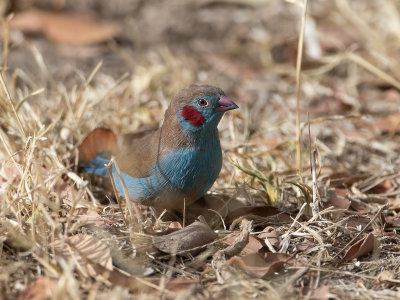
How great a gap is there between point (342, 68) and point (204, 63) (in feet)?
4.68

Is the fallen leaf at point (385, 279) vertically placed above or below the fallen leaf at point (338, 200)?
below

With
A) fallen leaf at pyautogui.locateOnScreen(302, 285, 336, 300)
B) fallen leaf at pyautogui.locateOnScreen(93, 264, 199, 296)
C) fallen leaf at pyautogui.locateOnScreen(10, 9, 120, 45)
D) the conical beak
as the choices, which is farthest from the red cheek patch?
fallen leaf at pyautogui.locateOnScreen(10, 9, 120, 45)

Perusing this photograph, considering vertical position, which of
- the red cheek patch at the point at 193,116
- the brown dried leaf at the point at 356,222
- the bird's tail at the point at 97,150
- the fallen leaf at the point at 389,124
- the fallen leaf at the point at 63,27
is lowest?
the brown dried leaf at the point at 356,222

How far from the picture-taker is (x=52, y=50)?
6.19 meters

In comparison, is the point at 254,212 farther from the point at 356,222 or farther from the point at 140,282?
the point at 140,282

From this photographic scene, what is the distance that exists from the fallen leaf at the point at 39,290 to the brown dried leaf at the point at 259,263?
0.85 meters

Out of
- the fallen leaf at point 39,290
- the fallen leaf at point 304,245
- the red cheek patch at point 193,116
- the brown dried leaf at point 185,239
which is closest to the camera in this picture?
the fallen leaf at point 39,290

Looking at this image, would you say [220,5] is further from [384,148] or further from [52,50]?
[384,148]

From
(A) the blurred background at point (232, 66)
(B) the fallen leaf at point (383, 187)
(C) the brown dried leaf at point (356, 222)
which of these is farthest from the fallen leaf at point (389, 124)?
(C) the brown dried leaf at point (356, 222)

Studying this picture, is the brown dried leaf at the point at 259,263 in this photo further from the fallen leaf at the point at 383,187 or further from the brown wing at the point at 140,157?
the fallen leaf at the point at 383,187

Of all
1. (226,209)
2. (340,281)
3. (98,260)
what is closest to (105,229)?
(98,260)

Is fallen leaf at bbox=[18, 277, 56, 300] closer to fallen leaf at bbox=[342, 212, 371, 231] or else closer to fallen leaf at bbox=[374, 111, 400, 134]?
fallen leaf at bbox=[342, 212, 371, 231]

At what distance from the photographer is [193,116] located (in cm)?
348

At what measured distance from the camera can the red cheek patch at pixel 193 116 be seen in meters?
3.47
